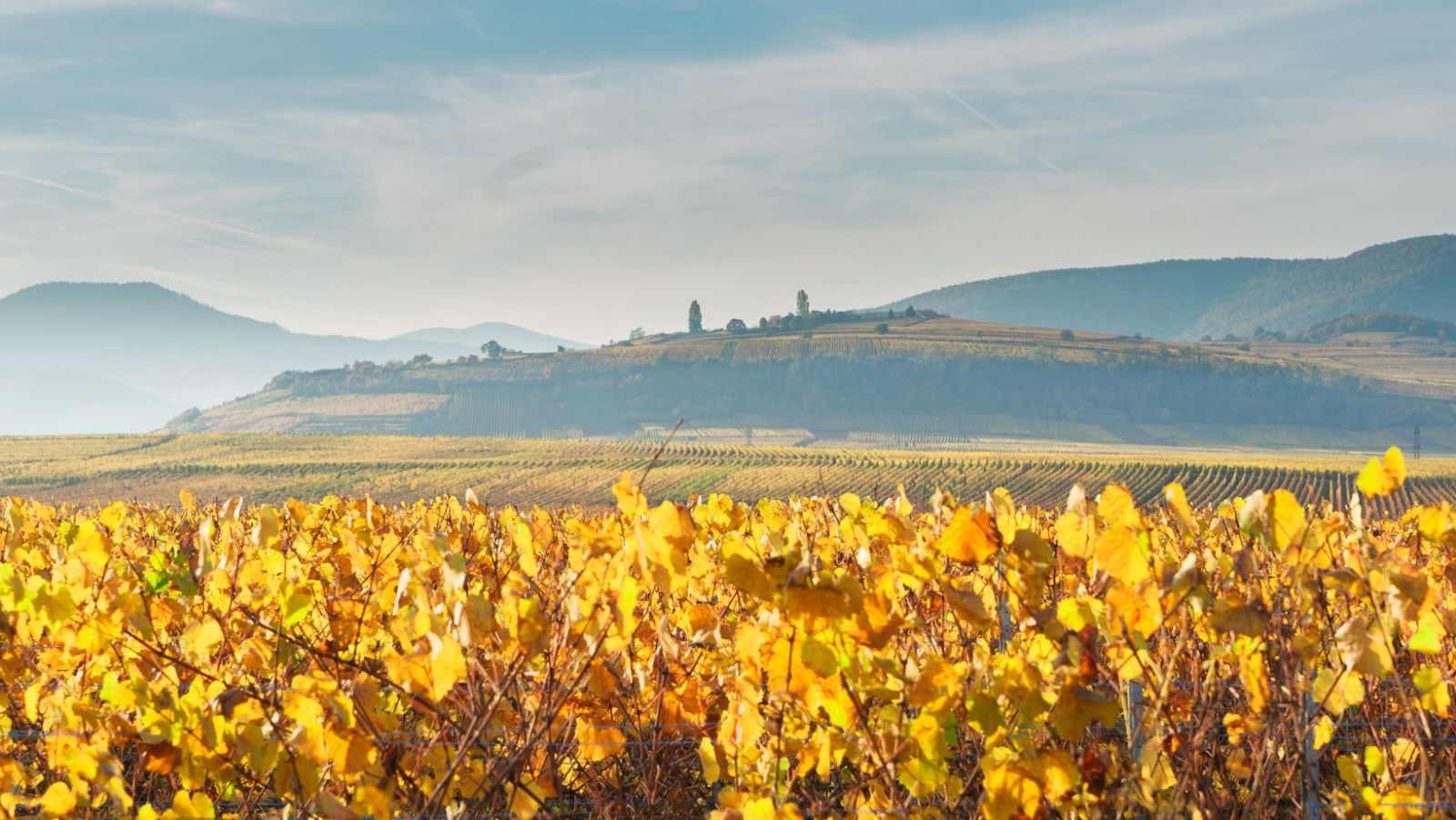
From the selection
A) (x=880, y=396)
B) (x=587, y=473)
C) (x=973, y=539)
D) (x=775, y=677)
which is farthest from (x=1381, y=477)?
(x=880, y=396)

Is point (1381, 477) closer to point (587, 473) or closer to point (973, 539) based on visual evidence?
point (973, 539)

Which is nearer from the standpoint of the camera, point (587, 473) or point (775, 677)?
point (775, 677)

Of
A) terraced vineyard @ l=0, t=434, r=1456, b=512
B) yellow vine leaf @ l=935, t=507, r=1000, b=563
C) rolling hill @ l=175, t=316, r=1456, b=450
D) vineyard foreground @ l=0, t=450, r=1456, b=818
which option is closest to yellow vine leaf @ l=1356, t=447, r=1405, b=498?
vineyard foreground @ l=0, t=450, r=1456, b=818

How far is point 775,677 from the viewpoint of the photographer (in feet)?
5.24

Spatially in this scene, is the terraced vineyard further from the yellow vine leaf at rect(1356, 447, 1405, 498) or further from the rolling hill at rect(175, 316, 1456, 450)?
the rolling hill at rect(175, 316, 1456, 450)

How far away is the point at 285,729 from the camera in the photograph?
2.00 m

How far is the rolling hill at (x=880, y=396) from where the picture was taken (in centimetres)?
12731

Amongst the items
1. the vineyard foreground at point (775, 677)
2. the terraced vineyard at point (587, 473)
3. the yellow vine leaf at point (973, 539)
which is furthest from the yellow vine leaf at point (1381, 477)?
the terraced vineyard at point (587, 473)

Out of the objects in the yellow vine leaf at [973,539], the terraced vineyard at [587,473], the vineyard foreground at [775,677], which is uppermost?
the yellow vine leaf at [973,539]

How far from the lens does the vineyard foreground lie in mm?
1595

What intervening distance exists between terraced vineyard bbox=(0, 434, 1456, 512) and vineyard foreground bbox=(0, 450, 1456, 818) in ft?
126

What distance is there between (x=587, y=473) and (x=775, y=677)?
52.2m

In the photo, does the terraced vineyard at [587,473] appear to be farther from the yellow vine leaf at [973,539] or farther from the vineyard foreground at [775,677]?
the yellow vine leaf at [973,539]

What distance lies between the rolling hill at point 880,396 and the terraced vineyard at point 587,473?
192ft
